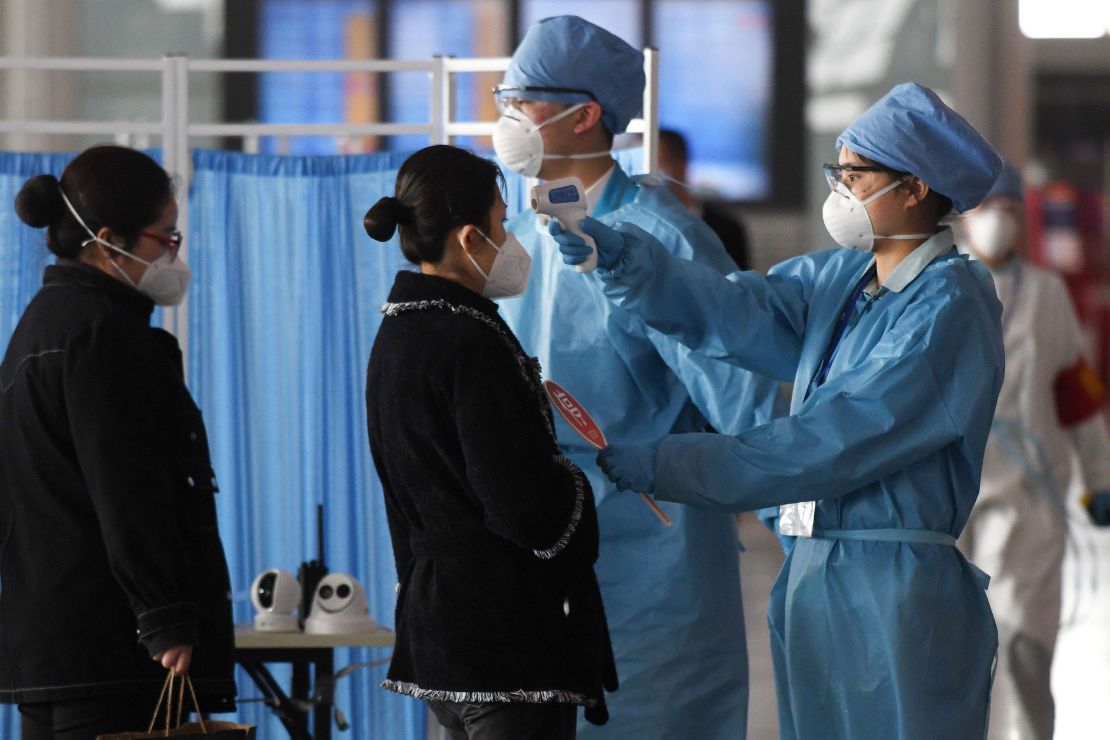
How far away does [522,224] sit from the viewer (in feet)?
9.94

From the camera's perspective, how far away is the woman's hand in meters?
2.29

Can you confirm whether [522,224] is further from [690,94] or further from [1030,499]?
[690,94]

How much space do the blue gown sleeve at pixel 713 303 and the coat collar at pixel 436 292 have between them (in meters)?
0.43

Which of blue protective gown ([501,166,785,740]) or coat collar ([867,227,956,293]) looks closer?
coat collar ([867,227,956,293])

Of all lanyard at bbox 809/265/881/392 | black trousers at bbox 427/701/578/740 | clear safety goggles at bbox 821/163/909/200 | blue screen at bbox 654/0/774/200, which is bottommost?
black trousers at bbox 427/701/578/740

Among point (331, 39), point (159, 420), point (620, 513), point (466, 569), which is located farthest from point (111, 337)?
point (331, 39)

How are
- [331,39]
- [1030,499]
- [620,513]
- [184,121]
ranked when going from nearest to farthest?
[620,513] < [184,121] < [1030,499] < [331,39]

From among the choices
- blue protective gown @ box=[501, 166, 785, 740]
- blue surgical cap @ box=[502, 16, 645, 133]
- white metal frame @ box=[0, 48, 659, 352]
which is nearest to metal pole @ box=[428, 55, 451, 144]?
white metal frame @ box=[0, 48, 659, 352]

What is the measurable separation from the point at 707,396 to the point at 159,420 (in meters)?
0.97

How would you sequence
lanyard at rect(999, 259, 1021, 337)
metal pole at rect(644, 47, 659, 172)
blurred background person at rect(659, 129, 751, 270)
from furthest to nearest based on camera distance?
blurred background person at rect(659, 129, 751, 270) < lanyard at rect(999, 259, 1021, 337) < metal pole at rect(644, 47, 659, 172)

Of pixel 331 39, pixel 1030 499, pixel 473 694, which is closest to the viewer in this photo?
pixel 473 694

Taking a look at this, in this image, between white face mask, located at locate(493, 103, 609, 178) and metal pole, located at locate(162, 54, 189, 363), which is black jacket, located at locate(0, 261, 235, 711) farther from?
metal pole, located at locate(162, 54, 189, 363)

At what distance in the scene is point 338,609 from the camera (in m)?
3.51

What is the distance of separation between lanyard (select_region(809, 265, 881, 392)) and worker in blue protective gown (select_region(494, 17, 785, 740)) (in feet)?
1.05
